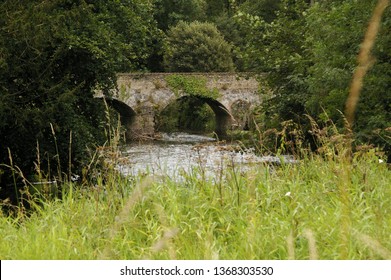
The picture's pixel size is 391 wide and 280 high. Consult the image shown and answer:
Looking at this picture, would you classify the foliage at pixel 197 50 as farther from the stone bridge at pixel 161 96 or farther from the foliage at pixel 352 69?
the foliage at pixel 352 69

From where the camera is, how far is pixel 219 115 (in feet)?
125

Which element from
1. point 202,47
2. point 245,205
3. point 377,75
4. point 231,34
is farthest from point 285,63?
point 231,34

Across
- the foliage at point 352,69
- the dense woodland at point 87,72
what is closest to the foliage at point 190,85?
the dense woodland at point 87,72

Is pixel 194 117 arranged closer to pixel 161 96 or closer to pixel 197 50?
pixel 197 50

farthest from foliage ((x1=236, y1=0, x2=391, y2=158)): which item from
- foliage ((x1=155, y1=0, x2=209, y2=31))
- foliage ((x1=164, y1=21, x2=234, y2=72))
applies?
foliage ((x1=155, y1=0, x2=209, y2=31))

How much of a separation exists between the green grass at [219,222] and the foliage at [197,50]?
113 ft

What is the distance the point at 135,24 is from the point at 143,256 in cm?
1226

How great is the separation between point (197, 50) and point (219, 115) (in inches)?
184

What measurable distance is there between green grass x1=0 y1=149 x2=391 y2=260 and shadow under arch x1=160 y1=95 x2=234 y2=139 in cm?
2820

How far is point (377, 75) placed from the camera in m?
12.8

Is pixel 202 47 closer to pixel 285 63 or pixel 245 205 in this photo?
pixel 285 63

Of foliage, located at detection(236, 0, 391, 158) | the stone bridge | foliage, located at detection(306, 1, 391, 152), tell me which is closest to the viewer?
foliage, located at detection(306, 1, 391, 152)

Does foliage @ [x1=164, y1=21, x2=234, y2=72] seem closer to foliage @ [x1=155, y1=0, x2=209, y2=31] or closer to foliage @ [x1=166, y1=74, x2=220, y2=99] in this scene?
foliage @ [x1=155, y1=0, x2=209, y2=31]

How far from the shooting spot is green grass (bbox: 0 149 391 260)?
14.4 ft
